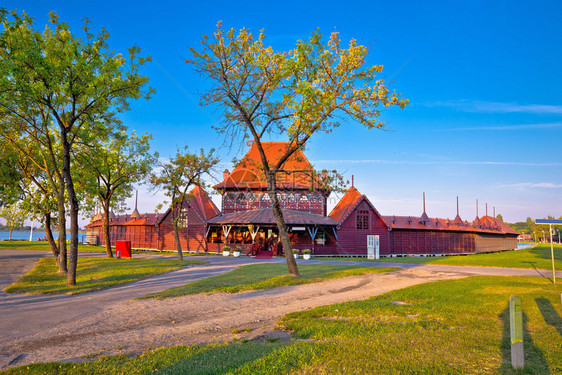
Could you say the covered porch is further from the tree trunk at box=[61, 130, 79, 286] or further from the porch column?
the tree trunk at box=[61, 130, 79, 286]

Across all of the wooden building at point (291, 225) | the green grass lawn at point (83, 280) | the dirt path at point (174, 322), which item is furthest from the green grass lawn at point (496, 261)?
the green grass lawn at point (83, 280)

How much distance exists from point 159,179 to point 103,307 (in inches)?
900

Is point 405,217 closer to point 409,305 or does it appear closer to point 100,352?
point 409,305

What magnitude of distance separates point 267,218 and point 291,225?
284cm

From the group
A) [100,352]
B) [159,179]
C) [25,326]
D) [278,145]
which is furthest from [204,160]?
[100,352]

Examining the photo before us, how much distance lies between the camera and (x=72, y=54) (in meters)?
14.6

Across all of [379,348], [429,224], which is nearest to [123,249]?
[379,348]

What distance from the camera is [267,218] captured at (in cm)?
3853

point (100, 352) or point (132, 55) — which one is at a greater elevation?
point (132, 55)

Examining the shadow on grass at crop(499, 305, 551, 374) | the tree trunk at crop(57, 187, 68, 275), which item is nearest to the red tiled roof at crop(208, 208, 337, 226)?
the tree trunk at crop(57, 187, 68, 275)

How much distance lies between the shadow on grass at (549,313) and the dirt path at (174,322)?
491 cm

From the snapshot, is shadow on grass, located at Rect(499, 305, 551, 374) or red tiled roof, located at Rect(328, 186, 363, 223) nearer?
shadow on grass, located at Rect(499, 305, 551, 374)

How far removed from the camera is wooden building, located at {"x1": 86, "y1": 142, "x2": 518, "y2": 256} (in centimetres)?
3981

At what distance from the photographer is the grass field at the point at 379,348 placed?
5.27m
